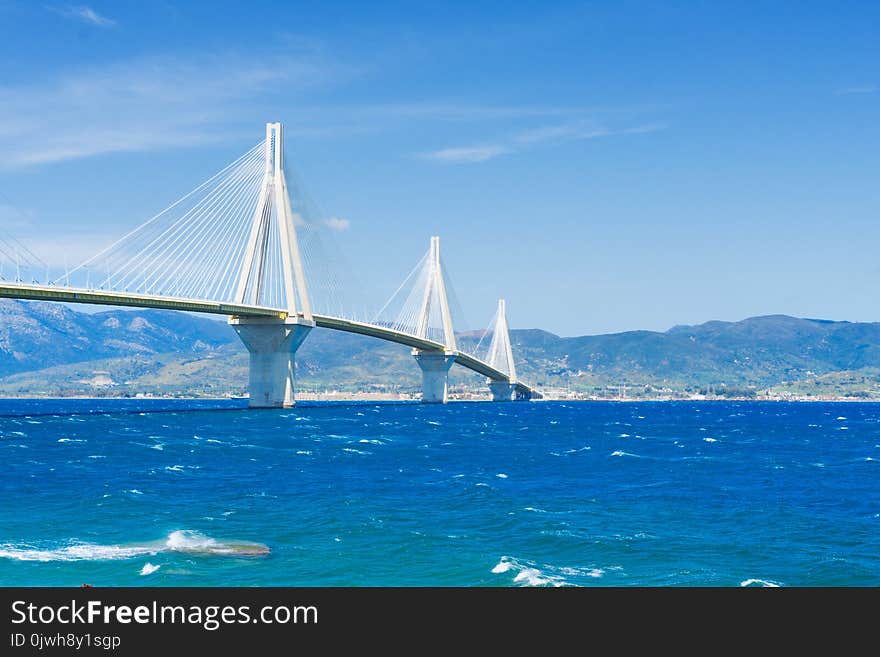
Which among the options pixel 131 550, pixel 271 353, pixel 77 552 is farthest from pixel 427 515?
pixel 271 353

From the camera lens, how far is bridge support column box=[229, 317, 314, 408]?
12175 cm

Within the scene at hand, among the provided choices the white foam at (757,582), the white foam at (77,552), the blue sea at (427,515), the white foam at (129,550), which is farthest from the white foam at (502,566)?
the white foam at (77,552)

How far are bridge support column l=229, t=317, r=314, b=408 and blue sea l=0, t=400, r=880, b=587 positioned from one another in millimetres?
44466

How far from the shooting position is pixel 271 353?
125375 millimetres

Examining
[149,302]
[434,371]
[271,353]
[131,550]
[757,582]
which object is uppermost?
[149,302]

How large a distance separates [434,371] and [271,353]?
6711 centimetres

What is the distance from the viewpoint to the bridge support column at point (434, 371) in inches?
7190

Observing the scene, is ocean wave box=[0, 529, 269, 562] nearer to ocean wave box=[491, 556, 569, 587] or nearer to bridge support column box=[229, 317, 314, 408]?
ocean wave box=[491, 556, 569, 587]

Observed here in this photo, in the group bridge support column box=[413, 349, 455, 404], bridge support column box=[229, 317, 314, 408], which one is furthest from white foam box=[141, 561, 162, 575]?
bridge support column box=[413, 349, 455, 404]

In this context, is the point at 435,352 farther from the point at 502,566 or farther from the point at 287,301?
the point at 502,566

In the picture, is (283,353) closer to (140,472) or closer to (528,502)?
(140,472)

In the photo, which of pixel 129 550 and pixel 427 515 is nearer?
pixel 129 550

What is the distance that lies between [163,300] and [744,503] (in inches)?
2863
